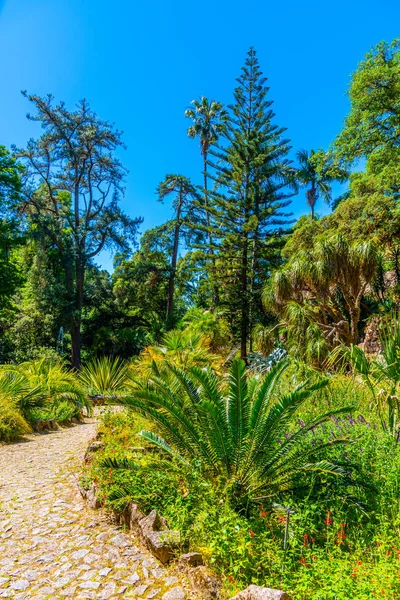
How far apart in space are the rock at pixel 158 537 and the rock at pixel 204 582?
24 centimetres

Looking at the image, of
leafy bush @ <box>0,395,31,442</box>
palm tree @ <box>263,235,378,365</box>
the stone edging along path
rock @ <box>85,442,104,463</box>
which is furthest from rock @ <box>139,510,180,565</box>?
palm tree @ <box>263,235,378,365</box>

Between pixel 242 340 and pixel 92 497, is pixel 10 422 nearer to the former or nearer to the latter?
pixel 92 497

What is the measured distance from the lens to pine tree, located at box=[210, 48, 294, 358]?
13.4 metres

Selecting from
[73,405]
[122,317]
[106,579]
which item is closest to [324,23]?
[106,579]

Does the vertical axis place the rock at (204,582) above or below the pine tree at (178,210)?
below

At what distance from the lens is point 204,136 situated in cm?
1919

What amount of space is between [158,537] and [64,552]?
691 millimetres

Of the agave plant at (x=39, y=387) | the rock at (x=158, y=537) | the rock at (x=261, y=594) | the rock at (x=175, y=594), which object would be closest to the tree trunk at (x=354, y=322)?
the agave plant at (x=39, y=387)

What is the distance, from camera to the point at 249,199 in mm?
13555

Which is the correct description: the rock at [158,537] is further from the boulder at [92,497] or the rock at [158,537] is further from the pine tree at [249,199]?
the pine tree at [249,199]

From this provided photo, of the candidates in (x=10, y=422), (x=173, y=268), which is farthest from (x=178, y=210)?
(x=10, y=422)

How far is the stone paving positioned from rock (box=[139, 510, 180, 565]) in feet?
0.23

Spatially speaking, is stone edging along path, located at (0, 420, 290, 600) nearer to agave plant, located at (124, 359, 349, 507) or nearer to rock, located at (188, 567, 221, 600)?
rock, located at (188, 567, 221, 600)

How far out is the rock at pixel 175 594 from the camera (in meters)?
1.84
